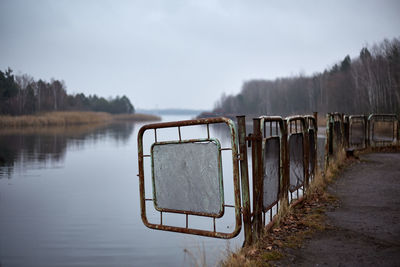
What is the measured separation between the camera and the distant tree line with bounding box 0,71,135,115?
67.4m

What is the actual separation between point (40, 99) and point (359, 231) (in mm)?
88746

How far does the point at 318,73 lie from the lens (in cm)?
8538

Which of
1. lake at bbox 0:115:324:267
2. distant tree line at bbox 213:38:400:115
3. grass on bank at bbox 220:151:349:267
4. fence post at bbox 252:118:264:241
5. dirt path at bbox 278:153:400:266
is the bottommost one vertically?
lake at bbox 0:115:324:267

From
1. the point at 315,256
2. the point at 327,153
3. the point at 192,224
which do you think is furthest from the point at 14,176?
the point at 315,256

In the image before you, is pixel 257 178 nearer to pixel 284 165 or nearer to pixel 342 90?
pixel 284 165

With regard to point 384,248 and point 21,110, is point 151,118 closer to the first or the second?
point 21,110

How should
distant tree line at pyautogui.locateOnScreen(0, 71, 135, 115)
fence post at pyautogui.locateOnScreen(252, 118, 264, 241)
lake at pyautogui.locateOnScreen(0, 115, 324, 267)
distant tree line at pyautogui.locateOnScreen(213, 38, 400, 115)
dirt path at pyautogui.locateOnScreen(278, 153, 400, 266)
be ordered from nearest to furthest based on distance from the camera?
dirt path at pyautogui.locateOnScreen(278, 153, 400, 266) → fence post at pyautogui.locateOnScreen(252, 118, 264, 241) → lake at pyautogui.locateOnScreen(0, 115, 324, 267) → distant tree line at pyautogui.locateOnScreen(213, 38, 400, 115) → distant tree line at pyautogui.locateOnScreen(0, 71, 135, 115)

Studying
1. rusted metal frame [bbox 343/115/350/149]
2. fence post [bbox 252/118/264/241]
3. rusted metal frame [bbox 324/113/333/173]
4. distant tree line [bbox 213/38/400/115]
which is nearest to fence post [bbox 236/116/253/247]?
fence post [bbox 252/118/264/241]

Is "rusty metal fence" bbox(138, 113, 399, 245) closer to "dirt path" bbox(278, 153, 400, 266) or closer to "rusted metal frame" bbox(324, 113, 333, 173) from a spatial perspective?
"dirt path" bbox(278, 153, 400, 266)

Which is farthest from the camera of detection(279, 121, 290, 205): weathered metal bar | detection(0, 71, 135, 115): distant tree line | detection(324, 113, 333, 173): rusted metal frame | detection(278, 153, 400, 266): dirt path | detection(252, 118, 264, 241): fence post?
detection(0, 71, 135, 115): distant tree line

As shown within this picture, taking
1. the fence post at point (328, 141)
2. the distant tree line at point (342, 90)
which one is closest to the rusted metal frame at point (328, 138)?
the fence post at point (328, 141)

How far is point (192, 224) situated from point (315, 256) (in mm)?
4416

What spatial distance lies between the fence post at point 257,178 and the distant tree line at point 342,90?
138 feet

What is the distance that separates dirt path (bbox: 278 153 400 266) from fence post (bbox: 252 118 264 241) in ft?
1.70
